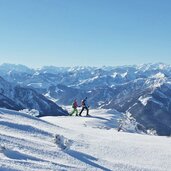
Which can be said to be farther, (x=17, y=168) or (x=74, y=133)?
(x=74, y=133)

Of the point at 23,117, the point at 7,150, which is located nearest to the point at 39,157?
the point at 7,150

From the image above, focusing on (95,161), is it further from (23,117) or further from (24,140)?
(23,117)

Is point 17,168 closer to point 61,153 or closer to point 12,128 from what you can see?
point 61,153

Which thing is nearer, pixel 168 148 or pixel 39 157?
pixel 39 157

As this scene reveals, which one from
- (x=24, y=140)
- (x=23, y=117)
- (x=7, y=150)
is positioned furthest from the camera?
(x=23, y=117)

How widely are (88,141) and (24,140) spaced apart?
10.9 ft

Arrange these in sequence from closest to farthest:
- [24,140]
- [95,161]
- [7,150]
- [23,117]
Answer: [7,150] < [95,161] < [24,140] < [23,117]

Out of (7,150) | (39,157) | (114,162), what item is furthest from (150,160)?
(7,150)

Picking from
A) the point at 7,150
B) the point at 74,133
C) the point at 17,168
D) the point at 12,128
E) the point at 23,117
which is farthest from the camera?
the point at 23,117

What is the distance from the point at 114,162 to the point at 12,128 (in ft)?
16.8

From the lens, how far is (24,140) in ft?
46.2

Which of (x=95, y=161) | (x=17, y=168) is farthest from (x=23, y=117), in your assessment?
(x=17, y=168)

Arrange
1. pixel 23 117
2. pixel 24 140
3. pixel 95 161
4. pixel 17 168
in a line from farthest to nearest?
pixel 23 117 < pixel 24 140 < pixel 95 161 < pixel 17 168

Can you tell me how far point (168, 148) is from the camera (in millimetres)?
16734
